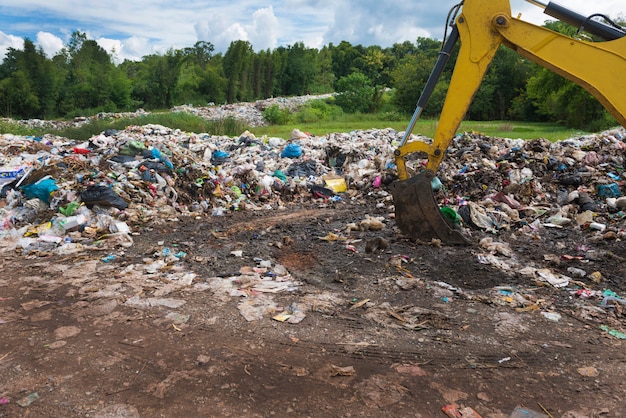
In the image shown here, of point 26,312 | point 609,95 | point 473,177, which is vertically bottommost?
point 26,312

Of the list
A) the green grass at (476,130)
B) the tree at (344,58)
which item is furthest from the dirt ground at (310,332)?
the tree at (344,58)

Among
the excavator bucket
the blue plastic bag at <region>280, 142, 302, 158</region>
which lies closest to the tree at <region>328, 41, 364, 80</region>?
the blue plastic bag at <region>280, 142, 302, 158</region>

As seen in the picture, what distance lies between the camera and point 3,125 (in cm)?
1667

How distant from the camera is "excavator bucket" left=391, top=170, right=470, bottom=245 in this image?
484cm

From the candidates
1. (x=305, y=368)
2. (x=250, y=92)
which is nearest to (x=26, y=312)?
(x=305, y=368)

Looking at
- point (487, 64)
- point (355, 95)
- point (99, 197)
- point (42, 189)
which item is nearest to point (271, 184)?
point (99, 197)

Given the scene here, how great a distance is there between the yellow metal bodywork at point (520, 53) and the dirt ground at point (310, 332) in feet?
5.03

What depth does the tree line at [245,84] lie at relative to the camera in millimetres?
23905

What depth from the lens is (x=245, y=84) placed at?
46.9 m

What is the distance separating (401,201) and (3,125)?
1776 cm

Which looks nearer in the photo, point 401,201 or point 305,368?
point 305,368

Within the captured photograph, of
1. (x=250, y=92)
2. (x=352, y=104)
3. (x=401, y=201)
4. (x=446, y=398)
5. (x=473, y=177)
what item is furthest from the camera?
(x=250, y=92)

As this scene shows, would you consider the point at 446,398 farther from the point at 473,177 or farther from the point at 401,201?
the point at 473,177

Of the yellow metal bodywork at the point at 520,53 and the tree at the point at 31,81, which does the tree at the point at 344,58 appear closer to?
the tree at the point at 31,81
